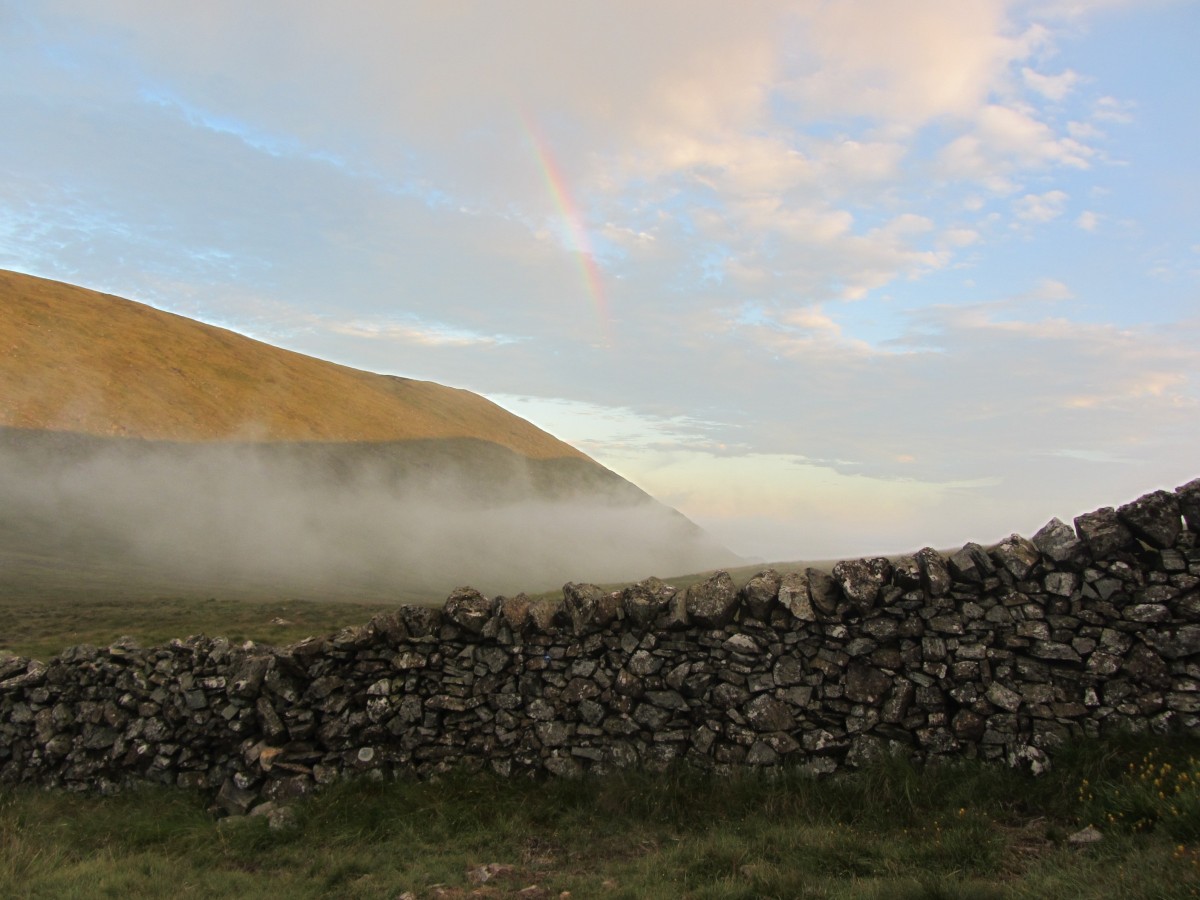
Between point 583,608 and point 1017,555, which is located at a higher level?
point 1017,555

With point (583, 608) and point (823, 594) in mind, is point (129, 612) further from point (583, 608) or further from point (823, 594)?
point (823, 594)

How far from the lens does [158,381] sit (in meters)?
95.4

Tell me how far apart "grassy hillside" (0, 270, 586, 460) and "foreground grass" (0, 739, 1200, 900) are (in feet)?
297

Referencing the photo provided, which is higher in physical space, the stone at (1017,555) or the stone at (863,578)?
the stone at (1017,555)

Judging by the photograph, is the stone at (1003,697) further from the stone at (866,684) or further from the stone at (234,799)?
the stone at (234,799)

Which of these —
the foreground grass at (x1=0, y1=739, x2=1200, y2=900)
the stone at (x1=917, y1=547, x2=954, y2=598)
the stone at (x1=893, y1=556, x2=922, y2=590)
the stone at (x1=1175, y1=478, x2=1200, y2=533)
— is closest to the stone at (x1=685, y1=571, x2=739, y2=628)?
the foreground grass at (x1=0, y1=739, x2=1200, y2=900)

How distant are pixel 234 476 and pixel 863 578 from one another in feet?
320

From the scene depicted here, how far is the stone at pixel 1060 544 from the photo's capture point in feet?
Answer: 25.8

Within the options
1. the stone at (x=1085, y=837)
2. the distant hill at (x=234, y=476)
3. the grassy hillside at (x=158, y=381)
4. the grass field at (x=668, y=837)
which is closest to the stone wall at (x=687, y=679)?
the grass field at (x=668, y=837)

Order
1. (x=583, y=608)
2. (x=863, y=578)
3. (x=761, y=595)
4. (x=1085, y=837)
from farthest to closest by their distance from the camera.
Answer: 1. (x=583, y=608)
2. (x=761, y=595)
3. (x=863, y=578)
4. (x=1085, y=837)

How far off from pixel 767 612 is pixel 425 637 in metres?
4.28

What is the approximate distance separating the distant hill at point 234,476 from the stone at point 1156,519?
53.8m

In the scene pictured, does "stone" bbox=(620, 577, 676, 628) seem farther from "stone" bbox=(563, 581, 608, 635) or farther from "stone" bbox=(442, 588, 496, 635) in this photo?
"stone" bbox=(442, 588, 496, 635)

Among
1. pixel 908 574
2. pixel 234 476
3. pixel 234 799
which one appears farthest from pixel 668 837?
pixel 234 476
